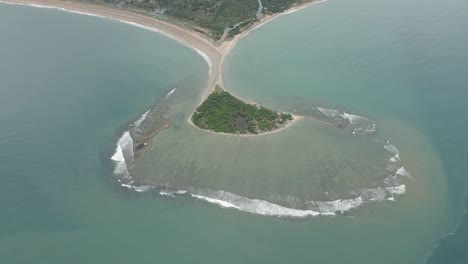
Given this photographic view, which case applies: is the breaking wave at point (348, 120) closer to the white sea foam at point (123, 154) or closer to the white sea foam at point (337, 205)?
the white sea foam at point (337, 205)

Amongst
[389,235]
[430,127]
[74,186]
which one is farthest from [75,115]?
[430,127]

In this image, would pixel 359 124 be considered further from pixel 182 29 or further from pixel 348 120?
pixel 182 29

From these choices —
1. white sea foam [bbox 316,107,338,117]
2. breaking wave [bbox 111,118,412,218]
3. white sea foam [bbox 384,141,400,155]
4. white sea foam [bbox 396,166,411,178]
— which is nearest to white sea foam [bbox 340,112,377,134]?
white sea foam [bbox 316,107,338,117]

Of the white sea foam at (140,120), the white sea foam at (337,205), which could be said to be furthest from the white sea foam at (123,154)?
the white sea foam at (337,205)

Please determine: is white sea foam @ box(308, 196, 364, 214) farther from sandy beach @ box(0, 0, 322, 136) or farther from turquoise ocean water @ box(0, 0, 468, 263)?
sandy beach @ box(0, 0, 322, 136)

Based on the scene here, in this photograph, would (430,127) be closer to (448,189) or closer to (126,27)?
(448,189)
